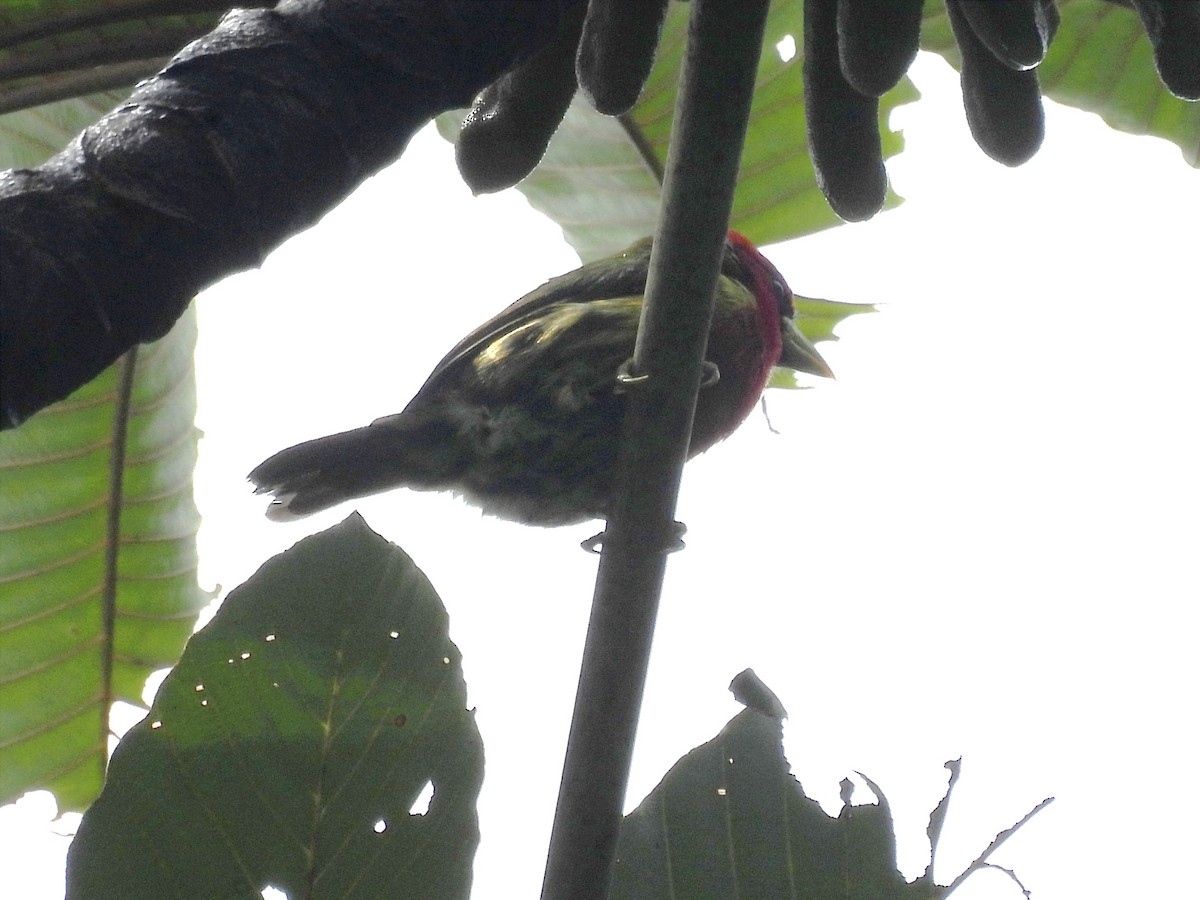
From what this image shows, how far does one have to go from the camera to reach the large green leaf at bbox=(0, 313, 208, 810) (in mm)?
→ 2783

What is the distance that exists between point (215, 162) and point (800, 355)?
2.82m

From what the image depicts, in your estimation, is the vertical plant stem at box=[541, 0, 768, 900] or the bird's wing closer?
the vertical plant stem at box=[541, 0, 768, 900]

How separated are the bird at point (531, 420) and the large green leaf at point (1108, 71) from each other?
837 millimetres

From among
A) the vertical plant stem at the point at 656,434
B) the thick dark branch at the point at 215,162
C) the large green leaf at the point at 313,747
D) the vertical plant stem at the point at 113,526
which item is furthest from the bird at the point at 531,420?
the thick dark branch at the point at 215,162

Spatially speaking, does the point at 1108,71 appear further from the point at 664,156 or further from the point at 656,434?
the point at 656,434

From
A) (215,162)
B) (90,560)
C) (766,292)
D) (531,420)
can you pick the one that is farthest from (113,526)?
(215,162)

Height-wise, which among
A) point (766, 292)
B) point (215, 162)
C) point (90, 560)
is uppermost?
point (766, 292)

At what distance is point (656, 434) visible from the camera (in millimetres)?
1356

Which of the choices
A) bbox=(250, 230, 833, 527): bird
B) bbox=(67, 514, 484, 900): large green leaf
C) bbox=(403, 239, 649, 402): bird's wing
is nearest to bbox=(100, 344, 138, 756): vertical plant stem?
bbox=(250, 230, 833, 527): bird

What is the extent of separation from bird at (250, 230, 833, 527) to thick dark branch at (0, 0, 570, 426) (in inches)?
62.9

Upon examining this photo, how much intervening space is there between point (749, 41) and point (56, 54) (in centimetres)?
132

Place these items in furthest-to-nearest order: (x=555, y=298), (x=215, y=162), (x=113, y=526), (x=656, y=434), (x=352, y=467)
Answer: (x=555, y=298) → (x=113, y=526) → (x=352, y=467) → (x=656, y=434) → (x=215, y=162)

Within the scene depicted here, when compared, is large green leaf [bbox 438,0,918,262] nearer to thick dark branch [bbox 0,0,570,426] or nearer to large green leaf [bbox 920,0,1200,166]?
large green leaf [bbox 920,0,1200,166]

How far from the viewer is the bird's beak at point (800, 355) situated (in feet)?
11.5
